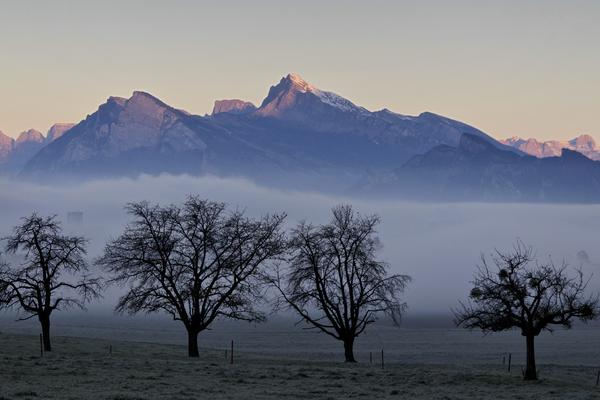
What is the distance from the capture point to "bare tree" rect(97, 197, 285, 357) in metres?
61.3

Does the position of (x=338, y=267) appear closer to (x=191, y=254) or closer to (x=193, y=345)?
(x=191, y=254)

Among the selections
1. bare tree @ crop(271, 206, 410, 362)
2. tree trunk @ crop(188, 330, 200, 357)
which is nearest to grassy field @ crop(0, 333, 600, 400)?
tree trunk @ crop(188, 330, 200, 357)

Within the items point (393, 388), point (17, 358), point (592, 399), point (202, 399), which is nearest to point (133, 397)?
point (202, 399)

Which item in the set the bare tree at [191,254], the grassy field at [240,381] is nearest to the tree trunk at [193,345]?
the bare tree at [191,254]

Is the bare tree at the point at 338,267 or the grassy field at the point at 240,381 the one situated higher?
the bare tree at the point at 338,267

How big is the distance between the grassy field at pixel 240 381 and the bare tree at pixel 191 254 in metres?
4.62

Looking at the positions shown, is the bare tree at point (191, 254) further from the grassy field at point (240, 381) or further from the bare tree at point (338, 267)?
the grassy field at point (240, 381)

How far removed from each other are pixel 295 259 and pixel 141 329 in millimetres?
93314

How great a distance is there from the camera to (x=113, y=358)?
189 ft

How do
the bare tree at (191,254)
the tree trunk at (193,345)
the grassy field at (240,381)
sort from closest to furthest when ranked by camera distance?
1. the grassy field at (240,381)
2. the bare tree at (191,254)
3. the tree trunk at (193,345)

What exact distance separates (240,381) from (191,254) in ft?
64.4

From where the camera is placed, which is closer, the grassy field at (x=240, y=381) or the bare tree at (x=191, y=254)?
the grassy field at (x=240, y=381)

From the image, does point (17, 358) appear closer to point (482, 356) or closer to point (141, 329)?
point (482, 356)

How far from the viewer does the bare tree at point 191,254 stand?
61.3 m
